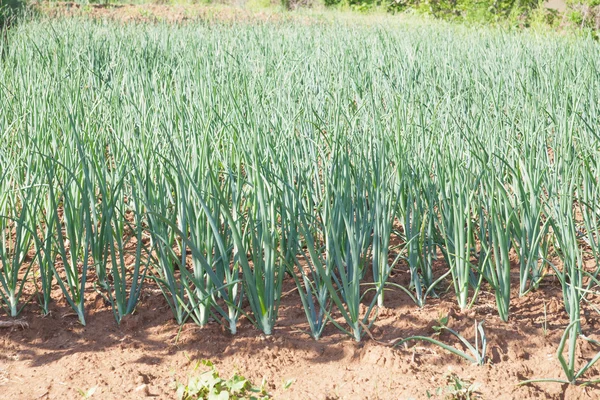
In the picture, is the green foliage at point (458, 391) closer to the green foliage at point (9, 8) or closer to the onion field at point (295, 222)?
the onion field at point (295, 222)

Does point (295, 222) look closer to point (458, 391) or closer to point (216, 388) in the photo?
point (216, 388)

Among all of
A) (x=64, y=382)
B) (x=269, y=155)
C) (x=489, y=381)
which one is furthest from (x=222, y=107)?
(x=489, y=381)

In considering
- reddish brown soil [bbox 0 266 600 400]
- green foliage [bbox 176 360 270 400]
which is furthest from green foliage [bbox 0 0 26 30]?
green foliage [bbox 176 360 270 400]

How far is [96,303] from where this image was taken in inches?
79.2

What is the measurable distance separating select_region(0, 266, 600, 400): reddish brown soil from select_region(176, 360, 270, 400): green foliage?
47 millimetres

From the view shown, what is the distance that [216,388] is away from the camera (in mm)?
1561

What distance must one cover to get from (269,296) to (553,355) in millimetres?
779

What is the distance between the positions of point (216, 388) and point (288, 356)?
25 centimetres

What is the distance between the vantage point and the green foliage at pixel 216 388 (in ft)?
5.10

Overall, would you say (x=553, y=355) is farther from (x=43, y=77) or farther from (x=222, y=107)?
(x=43, y=77)

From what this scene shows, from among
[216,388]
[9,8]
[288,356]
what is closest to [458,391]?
[288,356]

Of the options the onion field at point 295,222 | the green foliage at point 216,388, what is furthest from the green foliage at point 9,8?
the green foliage at point 216,388

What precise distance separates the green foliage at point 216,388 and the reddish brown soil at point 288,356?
0.15ft

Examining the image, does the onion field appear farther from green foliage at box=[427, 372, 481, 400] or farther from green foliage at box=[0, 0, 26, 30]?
green foliage at box=[0, 0, 26, 30]
